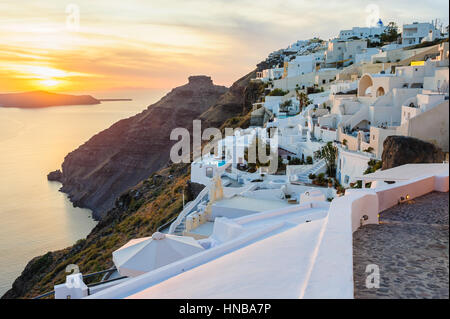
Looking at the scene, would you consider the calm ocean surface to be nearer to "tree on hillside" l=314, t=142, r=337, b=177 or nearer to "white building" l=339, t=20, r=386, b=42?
"tree on hillside" l=314, t=142, r=337, b=177

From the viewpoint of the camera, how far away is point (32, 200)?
5700 centimetres

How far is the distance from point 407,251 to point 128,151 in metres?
75.5

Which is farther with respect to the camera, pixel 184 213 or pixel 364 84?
pixel 364 84

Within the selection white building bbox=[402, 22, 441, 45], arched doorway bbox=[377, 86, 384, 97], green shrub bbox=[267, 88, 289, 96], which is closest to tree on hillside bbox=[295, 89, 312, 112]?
green shrub bbox=[267, 88, 289, 96]

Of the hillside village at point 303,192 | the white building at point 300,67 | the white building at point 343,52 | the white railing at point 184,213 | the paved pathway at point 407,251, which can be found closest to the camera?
the paved pathway at point 407,251

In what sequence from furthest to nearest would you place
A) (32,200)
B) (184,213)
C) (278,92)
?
(32,200) < (278,92) < (184,213)

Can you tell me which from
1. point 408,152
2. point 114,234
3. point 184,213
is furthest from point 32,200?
point 408,152

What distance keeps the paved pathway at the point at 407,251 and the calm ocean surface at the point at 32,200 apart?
91.4 ft

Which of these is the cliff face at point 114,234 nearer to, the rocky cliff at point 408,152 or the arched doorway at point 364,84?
the rocky cliff at point 408,152

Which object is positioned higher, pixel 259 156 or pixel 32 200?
pixel 259 156

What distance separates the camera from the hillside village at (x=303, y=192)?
13.8ft

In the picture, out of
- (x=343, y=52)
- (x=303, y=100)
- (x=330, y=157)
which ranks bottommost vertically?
(x=330, y=157)

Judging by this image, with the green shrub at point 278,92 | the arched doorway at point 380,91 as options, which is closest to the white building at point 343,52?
the green shrub at point 278,92

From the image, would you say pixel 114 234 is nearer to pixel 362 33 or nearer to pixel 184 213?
pixel 184 213
